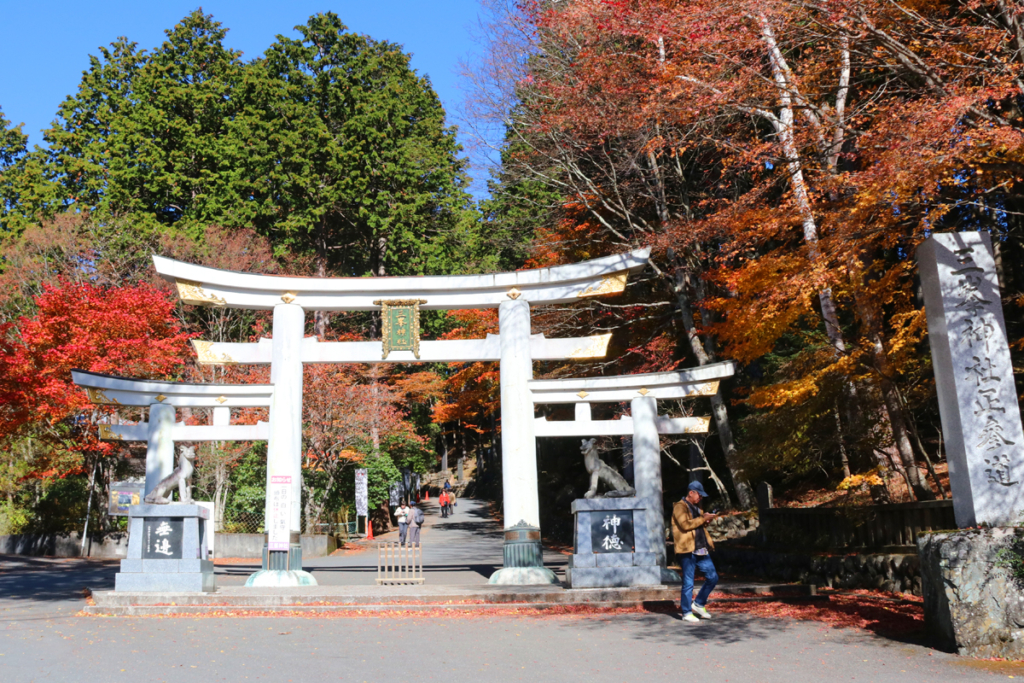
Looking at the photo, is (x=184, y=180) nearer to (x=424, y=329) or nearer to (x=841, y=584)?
(x=424, y=329)

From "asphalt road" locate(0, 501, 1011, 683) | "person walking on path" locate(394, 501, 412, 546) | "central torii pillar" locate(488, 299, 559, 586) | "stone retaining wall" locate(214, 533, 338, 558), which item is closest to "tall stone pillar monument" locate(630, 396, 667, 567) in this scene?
"central torii pillar" locate(488, 299, 559, 586)

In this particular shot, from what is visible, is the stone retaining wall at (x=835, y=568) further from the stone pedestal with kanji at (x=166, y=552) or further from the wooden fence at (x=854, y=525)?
the stone pedestal with kanji at (x=166, y=552)

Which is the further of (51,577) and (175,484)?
(51,577)

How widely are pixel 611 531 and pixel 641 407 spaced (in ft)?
8.50

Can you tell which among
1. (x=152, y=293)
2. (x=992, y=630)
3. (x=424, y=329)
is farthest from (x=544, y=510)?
(x=992, y=630)

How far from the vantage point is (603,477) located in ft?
40.3

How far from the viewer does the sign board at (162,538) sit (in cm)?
1167

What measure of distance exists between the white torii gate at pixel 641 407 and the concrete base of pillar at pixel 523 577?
2056mm

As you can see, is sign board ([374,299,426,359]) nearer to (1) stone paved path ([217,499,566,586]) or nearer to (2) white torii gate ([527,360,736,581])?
(2) white torii gate ([527,360,736,581])

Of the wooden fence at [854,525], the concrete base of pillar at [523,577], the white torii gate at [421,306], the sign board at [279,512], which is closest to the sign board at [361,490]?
the white torii gate at [421,306]

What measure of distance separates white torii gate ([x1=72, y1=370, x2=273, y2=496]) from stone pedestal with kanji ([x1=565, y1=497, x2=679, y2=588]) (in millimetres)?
5956

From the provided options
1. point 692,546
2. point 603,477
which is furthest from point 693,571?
point 603,477

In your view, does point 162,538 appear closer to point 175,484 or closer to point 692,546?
point 175,484

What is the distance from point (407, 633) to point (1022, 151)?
856 centimetres
